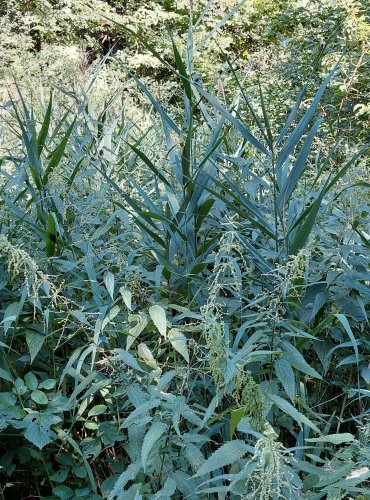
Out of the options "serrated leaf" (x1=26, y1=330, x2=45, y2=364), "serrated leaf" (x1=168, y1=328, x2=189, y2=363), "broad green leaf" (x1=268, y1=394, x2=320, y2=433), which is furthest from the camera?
"serrated leaf" (x1=26, y1=330, x2=45, y2=364)

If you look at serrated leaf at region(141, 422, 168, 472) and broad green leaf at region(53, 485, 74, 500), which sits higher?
serrated leaf at region(141, 422, 168, 472)

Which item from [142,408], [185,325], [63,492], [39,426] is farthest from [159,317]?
[63,492]

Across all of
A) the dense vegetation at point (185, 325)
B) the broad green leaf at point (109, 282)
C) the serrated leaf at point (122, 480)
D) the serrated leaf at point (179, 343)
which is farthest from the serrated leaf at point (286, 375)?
the broad green leaf at point (109, 282)

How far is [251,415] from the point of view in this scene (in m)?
1.40

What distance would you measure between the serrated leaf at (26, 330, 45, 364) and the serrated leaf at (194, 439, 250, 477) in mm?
716

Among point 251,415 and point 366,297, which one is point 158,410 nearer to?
point 251,415

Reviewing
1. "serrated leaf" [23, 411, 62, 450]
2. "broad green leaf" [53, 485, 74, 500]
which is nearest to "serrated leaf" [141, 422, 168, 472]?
"serrated leaf" [23, 411, 62, 450]

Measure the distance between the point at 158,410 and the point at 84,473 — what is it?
0.41 meters

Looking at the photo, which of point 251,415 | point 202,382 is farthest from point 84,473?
point 251,415

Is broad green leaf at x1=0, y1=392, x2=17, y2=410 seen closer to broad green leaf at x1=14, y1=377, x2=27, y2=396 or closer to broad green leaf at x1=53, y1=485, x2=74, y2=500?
broad green leaf at x1=14, y1=377, x2=27, y2=396

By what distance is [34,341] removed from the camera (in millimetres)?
1886

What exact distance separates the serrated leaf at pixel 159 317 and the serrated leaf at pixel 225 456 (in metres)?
0.41

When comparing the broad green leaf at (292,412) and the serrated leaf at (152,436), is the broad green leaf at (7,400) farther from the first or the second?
the broad green leaf at (292,412)

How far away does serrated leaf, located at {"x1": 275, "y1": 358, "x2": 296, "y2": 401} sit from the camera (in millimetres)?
1481
